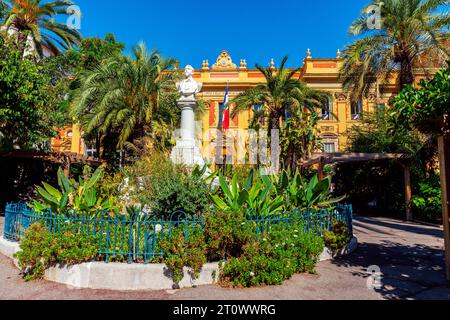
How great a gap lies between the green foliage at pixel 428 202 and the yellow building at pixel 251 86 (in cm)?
1258

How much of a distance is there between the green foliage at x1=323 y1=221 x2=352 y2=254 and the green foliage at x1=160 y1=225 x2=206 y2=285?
9.50 ft

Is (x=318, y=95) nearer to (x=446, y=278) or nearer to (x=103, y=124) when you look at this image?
(x=103, y=124)

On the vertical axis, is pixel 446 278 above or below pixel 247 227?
below

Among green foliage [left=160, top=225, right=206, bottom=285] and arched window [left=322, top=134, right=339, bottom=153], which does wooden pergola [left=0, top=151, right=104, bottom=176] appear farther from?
arched window [left=322, top=134, right=339, bottom=153]

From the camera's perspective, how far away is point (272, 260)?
4.82m

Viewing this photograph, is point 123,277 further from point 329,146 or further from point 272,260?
point 329,146

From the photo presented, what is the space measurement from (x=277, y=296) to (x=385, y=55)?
1334cm

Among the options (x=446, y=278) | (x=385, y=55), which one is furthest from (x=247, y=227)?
(x=385, y=55)

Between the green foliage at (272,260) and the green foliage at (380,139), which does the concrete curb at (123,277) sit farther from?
the green foliage at (380,139)

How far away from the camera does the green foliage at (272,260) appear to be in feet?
15.2

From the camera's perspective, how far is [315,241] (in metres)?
5.80

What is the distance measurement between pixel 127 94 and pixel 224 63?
16.1 metres

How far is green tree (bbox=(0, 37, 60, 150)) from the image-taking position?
11.6 m

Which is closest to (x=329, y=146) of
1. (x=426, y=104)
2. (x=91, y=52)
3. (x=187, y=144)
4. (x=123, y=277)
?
(x=187, y=144)
